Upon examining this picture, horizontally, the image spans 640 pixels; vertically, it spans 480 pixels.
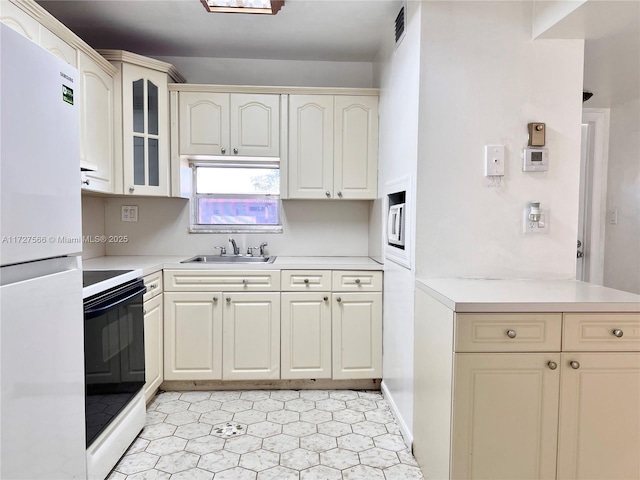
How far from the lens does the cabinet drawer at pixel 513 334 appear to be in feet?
4.42

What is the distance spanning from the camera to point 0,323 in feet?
2.92

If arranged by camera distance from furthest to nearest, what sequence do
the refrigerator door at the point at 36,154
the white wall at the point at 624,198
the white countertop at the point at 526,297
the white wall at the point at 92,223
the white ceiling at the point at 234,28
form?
the white wall at the point at 624,198, the white wall at the point at 92,223, the white ceiling at the point at 234,28, the white countertop at the point at 526,297, the refrigerator door at the point at 36,154

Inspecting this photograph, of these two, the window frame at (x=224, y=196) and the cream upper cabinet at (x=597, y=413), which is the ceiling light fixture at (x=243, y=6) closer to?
the window frame at (x=224, y=196)

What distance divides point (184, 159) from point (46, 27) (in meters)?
1.14

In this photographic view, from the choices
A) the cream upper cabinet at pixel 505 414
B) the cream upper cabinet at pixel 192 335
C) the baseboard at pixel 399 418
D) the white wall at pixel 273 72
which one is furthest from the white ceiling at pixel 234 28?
the baseboard at pixel 399 418

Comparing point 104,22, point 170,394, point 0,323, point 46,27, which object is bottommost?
point 170,394

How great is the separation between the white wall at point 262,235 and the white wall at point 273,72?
3.19 ft

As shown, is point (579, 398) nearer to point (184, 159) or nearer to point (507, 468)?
point (507, 468)

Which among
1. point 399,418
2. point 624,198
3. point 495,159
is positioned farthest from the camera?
point 624,198

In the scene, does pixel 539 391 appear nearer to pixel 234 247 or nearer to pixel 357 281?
pixel 357 281

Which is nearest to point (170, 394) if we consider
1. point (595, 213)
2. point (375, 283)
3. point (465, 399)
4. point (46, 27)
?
point (375, 283)

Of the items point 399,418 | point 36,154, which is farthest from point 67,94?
point 399,418

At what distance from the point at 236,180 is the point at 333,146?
0.87 metres

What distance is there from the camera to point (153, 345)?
2307 mm
